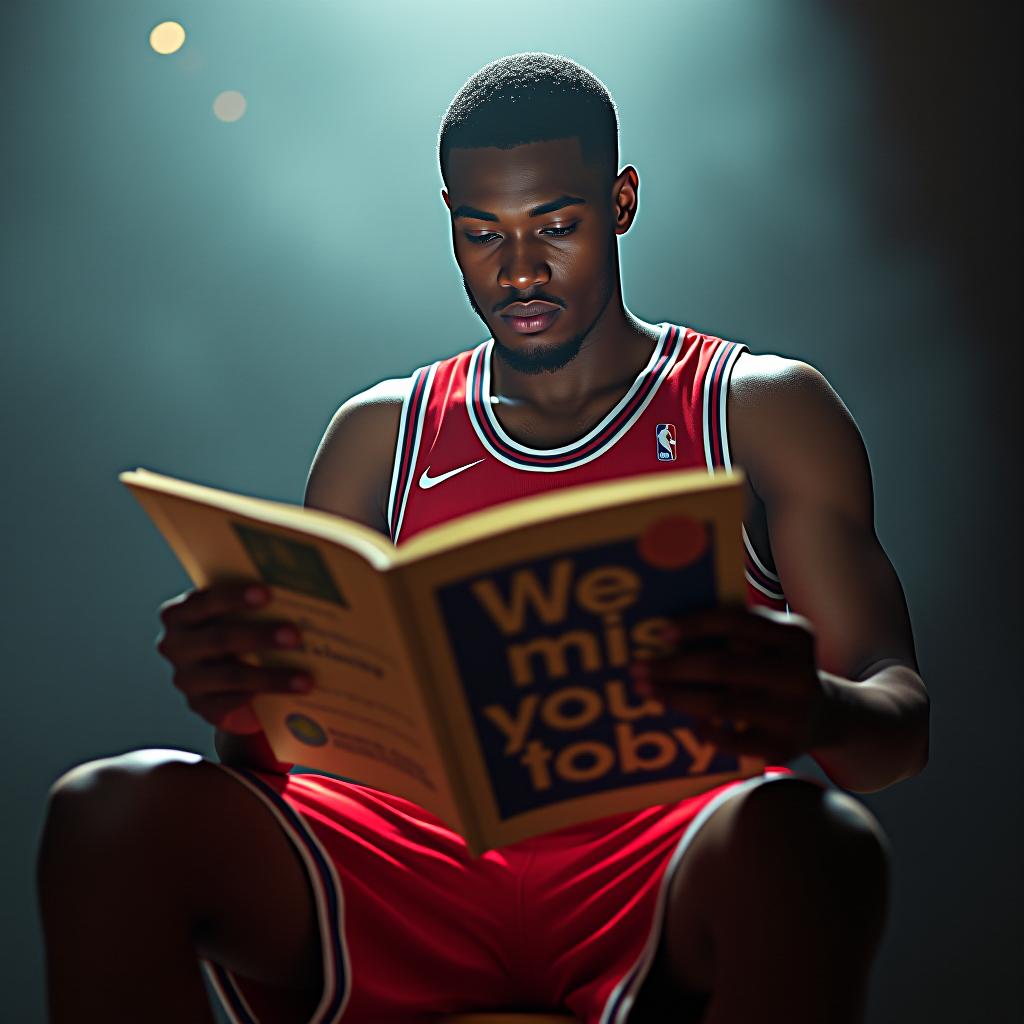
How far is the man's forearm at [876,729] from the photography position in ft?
2.29

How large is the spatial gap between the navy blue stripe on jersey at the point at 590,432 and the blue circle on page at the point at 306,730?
38 cm

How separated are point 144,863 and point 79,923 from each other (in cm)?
5

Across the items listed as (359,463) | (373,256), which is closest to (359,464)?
(359,463)

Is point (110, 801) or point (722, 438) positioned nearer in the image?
point (110, 801)

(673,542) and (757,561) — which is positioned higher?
(673,542)

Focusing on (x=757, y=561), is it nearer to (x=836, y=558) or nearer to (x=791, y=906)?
(x=836, y=558)

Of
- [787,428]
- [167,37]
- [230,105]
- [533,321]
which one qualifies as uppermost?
[167,37]

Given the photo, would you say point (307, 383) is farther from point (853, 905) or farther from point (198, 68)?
point (853, 905)

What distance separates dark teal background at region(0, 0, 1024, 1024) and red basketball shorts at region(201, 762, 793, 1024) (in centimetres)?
96

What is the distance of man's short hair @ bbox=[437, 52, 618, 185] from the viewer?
3.51ft

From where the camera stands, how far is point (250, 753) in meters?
0.81

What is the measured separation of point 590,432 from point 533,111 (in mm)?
293

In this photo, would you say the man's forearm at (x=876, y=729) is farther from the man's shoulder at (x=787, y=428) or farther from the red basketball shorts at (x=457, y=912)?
the man's shoulder at (x=787, y=428)

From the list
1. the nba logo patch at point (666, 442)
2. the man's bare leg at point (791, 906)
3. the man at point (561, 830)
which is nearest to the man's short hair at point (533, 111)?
the man at point (561, 830)
